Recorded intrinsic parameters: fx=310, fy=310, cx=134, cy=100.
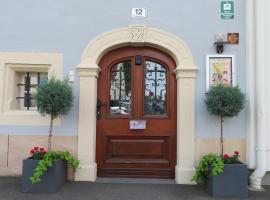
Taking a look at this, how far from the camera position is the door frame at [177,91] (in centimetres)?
504

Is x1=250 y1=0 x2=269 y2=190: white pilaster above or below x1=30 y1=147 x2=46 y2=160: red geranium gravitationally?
above

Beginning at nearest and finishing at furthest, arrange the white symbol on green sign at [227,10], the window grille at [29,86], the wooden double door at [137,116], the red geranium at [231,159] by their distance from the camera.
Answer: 1. the red geranium at [231,159]
2. the white symbol on green sign at [227,10]
3. the wooden double door at [137,116]
4. the window grille at [29,86]

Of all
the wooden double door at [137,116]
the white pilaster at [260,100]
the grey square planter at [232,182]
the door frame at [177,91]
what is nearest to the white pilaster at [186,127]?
the door frame at [177,91]

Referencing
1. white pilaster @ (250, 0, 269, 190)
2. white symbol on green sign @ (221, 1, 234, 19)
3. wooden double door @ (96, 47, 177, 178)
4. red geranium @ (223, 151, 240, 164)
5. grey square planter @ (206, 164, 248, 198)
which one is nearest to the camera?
grey square planter @ (206, 164, 248, 198)

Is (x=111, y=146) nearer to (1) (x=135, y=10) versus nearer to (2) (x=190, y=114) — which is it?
(2) (x=190, y=114)

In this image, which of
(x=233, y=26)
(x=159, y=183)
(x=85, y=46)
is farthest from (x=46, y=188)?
(x=233, y=26)

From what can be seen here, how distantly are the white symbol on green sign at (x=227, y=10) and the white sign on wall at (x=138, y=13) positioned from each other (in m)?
1.31

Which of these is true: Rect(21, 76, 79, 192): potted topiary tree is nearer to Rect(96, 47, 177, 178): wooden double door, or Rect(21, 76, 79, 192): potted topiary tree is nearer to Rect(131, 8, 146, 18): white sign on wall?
Rect(96, 47, 177, 178): wooden double door

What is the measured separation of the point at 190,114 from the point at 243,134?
3.03ft

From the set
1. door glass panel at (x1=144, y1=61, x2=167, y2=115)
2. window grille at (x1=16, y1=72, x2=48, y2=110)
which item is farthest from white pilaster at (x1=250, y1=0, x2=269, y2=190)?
window grille at (x1=16, y1=72, x2=48, y2=110)

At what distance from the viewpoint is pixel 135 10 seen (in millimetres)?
5211

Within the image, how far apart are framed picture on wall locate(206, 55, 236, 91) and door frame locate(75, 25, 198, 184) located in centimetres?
25

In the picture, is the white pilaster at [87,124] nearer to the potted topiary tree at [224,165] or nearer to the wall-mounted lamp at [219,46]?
the potted topiary tree at [224,165]

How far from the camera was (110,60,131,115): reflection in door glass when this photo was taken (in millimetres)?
5352
